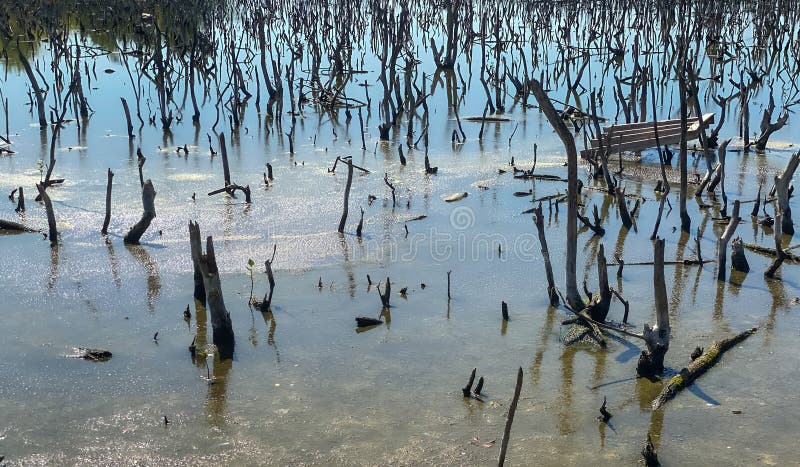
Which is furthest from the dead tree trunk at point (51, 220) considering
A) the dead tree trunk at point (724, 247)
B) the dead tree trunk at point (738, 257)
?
the dead tree trunk at point (738, 257)

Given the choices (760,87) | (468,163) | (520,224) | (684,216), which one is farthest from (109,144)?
(760,87)

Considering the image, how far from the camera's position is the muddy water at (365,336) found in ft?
14.6

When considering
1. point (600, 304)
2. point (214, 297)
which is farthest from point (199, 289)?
point (600, 304)

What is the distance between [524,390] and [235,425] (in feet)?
5.06

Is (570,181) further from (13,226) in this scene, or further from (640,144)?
(640,144)

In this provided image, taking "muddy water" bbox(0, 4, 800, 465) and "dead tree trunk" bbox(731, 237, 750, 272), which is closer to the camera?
"muddy water" bbox(0, 4, 800, 465)

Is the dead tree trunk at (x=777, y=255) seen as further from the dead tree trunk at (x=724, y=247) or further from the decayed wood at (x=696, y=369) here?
the decayed wood at (x=696, y=369)

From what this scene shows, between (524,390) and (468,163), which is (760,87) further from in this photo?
(524,390)

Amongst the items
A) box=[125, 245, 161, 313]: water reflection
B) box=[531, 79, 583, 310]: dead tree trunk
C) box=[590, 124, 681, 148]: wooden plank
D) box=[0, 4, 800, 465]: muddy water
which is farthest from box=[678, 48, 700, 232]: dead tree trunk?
box=[125, 245, 161, 313]: water reflection

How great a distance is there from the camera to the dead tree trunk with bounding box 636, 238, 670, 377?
4.70 m

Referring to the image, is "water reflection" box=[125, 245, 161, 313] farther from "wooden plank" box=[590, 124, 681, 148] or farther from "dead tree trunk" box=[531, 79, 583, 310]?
"wooden plank" box=[590, 124, 681, 148]

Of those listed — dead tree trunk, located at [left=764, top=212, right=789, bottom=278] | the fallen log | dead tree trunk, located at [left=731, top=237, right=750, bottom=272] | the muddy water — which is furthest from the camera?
the fallen log

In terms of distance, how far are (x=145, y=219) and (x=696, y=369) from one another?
4.50 m

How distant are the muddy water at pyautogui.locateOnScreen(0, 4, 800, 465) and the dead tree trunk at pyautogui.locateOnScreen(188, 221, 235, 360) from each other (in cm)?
10
